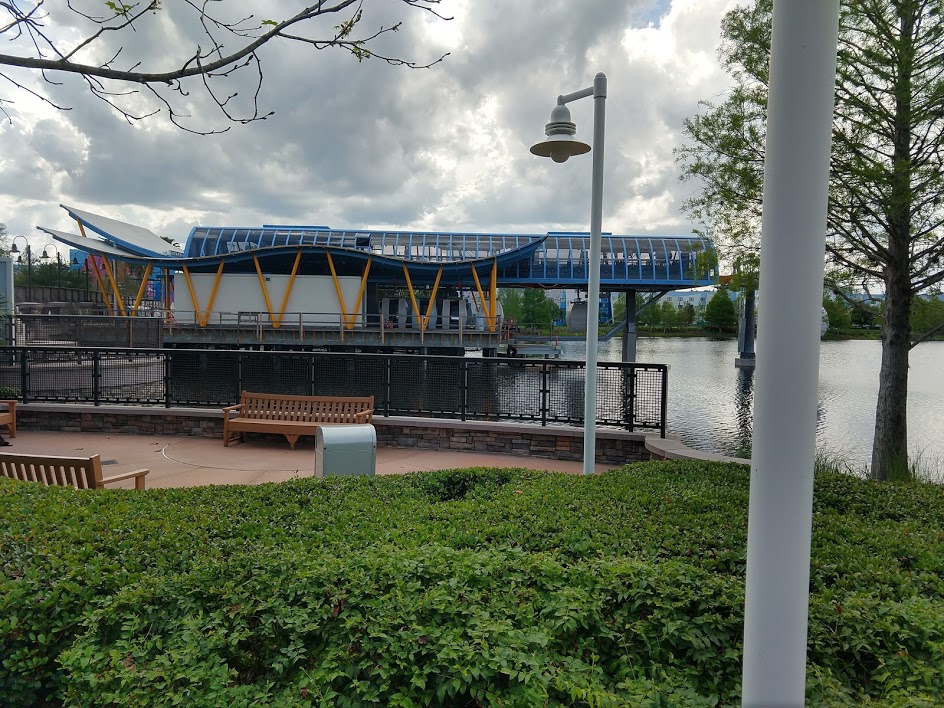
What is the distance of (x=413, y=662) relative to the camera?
2434 mm

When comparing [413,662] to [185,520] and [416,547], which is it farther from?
[185,520]

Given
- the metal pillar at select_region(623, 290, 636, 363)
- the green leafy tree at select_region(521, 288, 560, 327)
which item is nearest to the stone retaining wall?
the metal pillar at select_region(623, 290, 636, 363)

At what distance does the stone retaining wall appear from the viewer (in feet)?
29.2

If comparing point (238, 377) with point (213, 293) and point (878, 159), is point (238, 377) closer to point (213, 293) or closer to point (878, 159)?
point (878, 159)

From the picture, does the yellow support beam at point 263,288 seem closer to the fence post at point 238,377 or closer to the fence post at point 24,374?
the fence post at point 24,374

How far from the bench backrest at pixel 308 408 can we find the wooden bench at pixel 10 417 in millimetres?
3727

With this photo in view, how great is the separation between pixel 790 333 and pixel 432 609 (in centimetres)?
194

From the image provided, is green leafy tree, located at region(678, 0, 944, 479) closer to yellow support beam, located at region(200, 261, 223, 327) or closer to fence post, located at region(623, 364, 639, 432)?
fence post, located at region(623, 364, 639, 432)

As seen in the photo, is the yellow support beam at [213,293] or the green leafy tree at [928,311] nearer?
the green leafy tree at [928,311]

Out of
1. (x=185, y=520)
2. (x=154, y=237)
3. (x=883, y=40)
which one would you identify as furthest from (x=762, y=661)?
(x=154, y=237)

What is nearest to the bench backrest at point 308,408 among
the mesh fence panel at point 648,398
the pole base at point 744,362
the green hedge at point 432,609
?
the mesh fence panel at point 648,398

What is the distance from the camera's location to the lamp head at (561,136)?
656cm

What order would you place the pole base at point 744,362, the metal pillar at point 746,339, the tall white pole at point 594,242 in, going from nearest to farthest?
the tall white pole at point 594,242
the metal pillar at point 746,339
the pole base at point 744,362

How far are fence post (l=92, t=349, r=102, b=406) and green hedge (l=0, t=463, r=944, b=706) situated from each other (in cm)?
741
